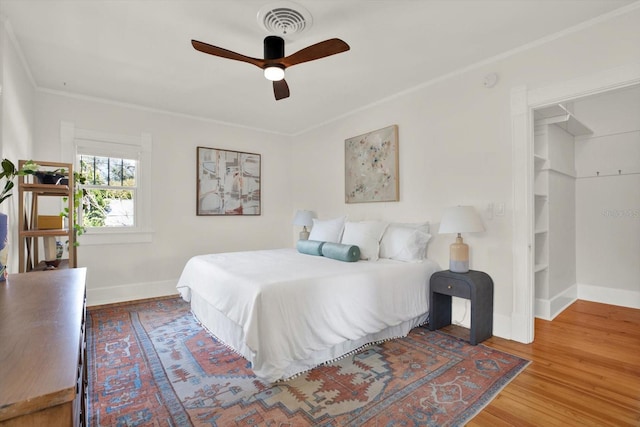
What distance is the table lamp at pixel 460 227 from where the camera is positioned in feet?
9.43

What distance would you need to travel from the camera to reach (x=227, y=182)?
5023 mm

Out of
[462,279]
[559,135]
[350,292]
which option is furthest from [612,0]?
[350,292]

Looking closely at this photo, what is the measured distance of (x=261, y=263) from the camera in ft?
10.4

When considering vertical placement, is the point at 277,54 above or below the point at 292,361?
above


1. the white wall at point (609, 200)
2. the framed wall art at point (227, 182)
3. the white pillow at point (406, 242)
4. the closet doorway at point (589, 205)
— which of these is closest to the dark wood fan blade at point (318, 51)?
the white pillow at point (406, 242)

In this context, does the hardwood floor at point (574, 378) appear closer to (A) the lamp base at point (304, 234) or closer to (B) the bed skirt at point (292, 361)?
(B) the bed skirt at point (292, 361)

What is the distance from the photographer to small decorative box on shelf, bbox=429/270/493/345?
9.13 feet

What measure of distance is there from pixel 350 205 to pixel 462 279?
2.04 meters

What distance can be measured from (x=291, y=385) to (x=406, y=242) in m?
1.84

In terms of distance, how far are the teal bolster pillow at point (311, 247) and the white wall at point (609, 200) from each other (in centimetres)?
366

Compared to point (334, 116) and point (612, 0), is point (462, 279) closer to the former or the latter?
point (612, 0)

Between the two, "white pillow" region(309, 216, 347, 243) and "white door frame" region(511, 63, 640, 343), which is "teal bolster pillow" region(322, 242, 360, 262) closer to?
"white pillow" region(309, 216, 347, 243)

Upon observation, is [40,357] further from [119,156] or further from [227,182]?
[227,182]

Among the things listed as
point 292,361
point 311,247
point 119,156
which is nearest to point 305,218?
point 311,247
